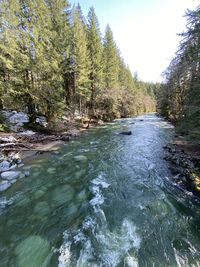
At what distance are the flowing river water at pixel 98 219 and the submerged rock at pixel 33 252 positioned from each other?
2 centimetres

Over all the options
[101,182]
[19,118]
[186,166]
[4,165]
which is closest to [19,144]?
[4,165]

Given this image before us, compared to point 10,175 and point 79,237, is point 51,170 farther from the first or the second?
point 79,237

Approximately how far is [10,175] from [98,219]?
4622mm

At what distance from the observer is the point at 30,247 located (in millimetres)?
4230

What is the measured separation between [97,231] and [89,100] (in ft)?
85.3

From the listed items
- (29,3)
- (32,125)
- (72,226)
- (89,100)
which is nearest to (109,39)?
(89,100)

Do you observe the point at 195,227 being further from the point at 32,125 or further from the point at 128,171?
the point at 32,125

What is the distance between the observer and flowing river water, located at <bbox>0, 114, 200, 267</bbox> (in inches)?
156

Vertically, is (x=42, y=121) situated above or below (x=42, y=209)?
above

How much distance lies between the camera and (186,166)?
8.36 m

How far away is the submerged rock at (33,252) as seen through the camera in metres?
3.85

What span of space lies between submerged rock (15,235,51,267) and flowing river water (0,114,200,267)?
0.06 ft

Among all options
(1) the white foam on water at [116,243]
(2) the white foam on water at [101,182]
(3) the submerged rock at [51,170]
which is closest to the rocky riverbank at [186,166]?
(2) the white foam on water at [101,182]

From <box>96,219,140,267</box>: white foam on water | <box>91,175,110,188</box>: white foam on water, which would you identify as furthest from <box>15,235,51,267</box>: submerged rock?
<box>91,175,110,188</box>: white foam on water
